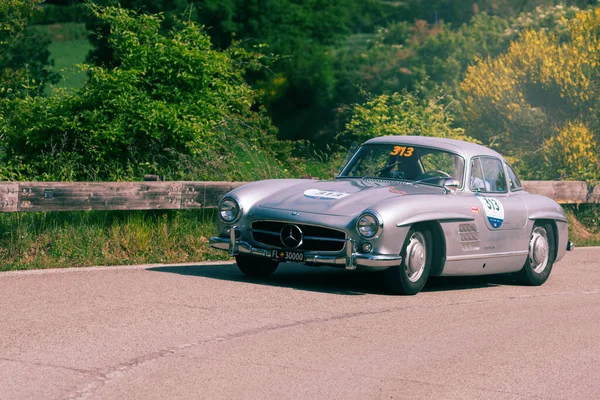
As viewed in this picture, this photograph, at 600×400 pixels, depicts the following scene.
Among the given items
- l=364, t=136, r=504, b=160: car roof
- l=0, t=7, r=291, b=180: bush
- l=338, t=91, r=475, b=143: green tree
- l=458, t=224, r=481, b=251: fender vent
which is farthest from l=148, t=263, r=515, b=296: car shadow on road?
l=338, t=91, r=475, b=143: green tree

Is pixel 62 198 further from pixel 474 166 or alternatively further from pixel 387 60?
pixel 387 60

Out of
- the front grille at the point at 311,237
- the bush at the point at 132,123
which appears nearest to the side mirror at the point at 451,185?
the front grille at the point at 311,237

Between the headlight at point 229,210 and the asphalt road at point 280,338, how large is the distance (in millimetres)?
603

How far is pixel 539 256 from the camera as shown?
11.7 m

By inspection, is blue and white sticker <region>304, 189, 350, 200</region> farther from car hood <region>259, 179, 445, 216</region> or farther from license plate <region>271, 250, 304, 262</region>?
license plate <region>271, 250, 304, 262</region>

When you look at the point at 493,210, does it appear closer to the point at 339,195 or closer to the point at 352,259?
the point at 339,195

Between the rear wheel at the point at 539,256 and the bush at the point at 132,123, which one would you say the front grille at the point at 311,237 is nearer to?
the rear wheel at the point at 539,256

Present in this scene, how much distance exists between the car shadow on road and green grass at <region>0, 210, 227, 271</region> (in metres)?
0.76

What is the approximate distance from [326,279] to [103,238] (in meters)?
2.62

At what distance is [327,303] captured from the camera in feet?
29.9

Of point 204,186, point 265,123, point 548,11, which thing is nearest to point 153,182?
point 204,186

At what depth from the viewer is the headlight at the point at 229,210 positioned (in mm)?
10328

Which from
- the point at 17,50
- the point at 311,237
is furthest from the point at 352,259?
the point at 17,50

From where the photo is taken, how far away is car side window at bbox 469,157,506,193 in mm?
11125
